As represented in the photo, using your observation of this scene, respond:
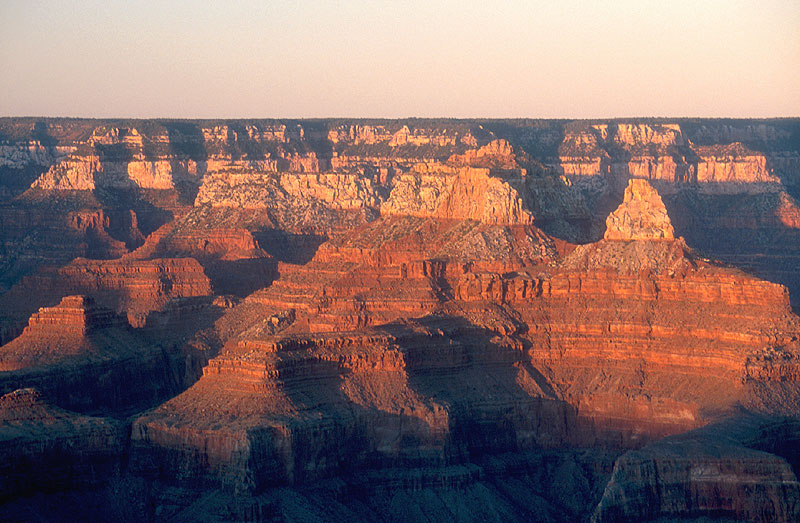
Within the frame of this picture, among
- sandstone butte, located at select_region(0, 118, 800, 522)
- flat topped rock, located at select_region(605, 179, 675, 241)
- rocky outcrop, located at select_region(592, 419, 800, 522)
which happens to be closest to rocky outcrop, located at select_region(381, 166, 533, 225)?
sandstone butte, located at select_region(0, 118, 800, 522)

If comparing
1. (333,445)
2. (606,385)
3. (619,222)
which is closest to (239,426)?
(333,445)

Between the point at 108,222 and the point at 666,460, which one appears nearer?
the point at 666,460

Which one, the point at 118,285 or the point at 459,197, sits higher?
the point at 459,197

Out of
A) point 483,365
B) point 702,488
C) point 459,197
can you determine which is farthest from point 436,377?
point 459,197

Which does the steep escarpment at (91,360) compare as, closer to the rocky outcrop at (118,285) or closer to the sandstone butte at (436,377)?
the sandstone butte at (436,377)

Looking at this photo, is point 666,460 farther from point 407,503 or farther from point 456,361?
point 456,361

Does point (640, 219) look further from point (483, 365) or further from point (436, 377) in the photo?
point (436, 377)

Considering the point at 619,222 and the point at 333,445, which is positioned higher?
the point at 619,222
